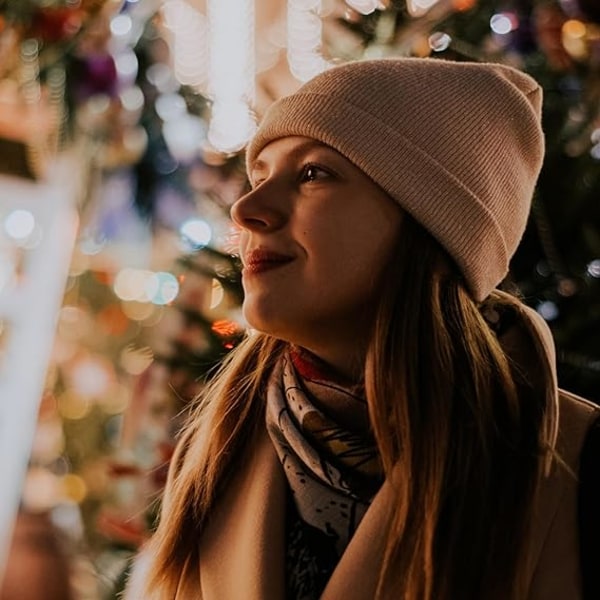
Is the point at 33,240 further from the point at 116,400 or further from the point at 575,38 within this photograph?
the point at 575,38

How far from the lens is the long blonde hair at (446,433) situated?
0.67 m

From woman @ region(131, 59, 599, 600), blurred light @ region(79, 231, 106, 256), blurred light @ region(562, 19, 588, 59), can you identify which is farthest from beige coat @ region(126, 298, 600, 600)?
blurred light @ region(79, 231, 106, 256)

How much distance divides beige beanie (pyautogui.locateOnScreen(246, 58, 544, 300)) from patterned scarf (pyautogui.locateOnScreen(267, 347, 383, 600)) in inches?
7.4

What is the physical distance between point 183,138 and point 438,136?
822 millimetres

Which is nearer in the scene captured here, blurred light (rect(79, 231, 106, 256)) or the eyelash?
the eyelash

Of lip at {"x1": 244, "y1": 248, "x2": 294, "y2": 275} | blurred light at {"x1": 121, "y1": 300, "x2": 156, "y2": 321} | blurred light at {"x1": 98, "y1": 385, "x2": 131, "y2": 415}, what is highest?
lip at {"x1": 244, "y1": 248, "x2": 294, "y2": 275}

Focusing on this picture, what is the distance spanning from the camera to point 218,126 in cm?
143

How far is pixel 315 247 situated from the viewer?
0.73 m

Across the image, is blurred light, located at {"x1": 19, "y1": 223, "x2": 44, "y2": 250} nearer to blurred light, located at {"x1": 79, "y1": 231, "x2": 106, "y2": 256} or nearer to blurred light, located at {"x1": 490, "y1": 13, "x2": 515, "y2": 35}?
blurred light, located at {"x1": 79, "y1": 231, "x2": 106, "y2": 256}

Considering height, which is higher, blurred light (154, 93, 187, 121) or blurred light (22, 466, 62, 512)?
blurred light (154, 93, 187, 121)

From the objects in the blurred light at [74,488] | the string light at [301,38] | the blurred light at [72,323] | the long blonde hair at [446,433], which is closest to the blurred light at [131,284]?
the blurred light at [72,323]

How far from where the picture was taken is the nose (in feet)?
2.45

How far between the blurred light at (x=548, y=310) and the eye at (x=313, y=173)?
0.50 meters

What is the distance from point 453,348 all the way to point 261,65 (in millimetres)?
1793
